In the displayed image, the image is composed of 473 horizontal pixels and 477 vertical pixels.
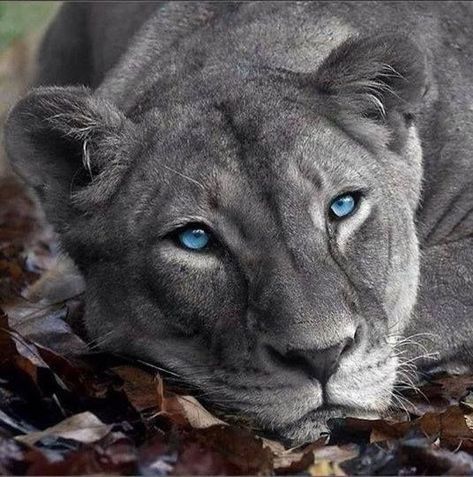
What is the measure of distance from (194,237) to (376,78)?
134 centimetres

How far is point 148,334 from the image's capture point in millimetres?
5586

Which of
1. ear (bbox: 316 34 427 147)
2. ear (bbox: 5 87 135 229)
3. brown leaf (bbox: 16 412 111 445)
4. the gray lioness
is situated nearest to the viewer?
brown leaf (bbox: 16 412 111 445)

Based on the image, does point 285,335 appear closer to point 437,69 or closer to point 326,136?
point 326,136

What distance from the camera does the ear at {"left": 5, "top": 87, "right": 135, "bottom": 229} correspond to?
5.68 metres

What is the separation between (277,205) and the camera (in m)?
5.15

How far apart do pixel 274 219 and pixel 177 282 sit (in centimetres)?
53

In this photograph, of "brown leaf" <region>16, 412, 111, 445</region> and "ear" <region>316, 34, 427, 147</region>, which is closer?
"brown leaf" <region>16, 412, 111, 445</region>

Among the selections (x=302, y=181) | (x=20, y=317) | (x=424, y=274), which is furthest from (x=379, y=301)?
(x=20, y=317)

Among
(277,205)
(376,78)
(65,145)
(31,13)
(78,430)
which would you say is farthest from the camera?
(31,13)

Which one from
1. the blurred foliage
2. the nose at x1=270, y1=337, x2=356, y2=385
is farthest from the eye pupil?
the blurred foliage

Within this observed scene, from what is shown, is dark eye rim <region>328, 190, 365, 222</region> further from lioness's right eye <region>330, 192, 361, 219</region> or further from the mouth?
the mouth

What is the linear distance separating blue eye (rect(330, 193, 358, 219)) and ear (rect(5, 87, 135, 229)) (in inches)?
41.3

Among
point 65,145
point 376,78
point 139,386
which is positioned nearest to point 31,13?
point 65,145

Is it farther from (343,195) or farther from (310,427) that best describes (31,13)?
(310,427)
